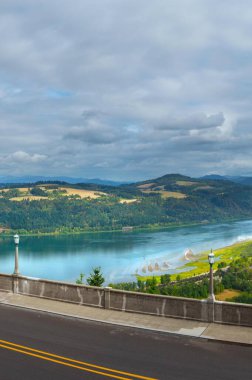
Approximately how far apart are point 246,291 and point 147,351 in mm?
105565

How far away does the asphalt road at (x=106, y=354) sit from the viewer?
1345 cm

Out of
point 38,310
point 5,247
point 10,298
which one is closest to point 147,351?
point 38,310

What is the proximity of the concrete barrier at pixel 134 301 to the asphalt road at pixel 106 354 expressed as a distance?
1825mm

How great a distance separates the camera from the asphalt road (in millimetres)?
13445

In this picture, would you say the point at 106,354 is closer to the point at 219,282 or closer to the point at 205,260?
the point at 219,282

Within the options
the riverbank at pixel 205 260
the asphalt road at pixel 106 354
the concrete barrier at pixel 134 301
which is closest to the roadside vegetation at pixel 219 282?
the riverbank at pixel 205 260

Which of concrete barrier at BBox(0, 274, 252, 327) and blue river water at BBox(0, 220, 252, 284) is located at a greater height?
concrete barrier at BBox(0, 274, 252, 327)

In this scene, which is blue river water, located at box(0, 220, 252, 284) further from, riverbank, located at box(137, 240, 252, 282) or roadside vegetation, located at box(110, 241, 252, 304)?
roadside vegetation, located at box(110, 241, 252, 304)

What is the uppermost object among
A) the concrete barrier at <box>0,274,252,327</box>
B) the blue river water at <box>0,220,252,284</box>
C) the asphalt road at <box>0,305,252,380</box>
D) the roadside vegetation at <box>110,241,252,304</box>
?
the concrete barrier at <box>0,274,252,327</box>

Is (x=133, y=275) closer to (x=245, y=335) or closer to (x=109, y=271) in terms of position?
(x=109, y=271)

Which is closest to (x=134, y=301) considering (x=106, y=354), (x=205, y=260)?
(x=106, y=354)

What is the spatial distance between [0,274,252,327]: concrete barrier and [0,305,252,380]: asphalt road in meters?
1.82

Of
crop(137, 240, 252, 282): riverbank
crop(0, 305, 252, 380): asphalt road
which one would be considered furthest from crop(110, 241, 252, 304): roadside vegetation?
crop(0, 305, 252, 380): asphalt road

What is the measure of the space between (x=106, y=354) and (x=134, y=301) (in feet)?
15.8
